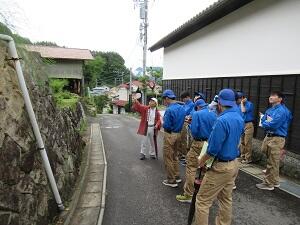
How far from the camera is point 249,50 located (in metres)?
9.95

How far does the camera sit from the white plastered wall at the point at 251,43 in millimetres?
8111

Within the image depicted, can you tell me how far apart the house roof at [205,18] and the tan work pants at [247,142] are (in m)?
3.89

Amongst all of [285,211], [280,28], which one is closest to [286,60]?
[280,28]

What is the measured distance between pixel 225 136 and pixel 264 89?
5582 mm

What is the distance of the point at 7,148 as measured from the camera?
Result: 3.81 m

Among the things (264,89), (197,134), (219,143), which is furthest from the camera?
(264,89)

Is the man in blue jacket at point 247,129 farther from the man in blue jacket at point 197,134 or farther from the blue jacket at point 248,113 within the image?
the man in blue jacket at point 197,134

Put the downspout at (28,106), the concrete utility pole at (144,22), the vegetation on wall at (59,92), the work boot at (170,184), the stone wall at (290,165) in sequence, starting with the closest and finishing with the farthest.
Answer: the downspout at (28,106), the work boot at (170,184), the stone wall at (290,165), the vegetation on wall at (59,92), the concrete utility pole at (144,22)

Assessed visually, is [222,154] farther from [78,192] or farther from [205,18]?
[205,18]

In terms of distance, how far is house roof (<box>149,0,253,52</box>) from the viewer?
10.0m

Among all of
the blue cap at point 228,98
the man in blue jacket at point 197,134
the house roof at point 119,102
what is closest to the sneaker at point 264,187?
the man in blue jacket at point 197,134

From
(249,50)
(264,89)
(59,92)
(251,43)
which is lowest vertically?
(59,92)

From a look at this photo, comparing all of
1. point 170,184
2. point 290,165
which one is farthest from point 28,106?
point 290,165

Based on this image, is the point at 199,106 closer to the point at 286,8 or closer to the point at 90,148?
the point at 286,8
